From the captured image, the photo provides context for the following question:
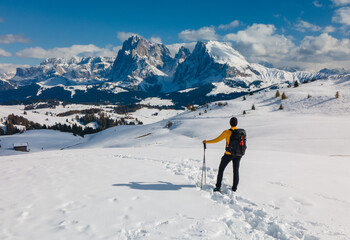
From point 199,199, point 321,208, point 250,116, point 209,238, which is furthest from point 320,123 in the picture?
point 209,238

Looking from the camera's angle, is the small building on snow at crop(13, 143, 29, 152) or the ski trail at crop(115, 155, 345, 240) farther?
the small building on snow at crop(13, 143, 29, 152)

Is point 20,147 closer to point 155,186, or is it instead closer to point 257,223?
point 155,186

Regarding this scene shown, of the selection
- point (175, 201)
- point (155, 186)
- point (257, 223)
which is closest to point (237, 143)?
point (257, 223)

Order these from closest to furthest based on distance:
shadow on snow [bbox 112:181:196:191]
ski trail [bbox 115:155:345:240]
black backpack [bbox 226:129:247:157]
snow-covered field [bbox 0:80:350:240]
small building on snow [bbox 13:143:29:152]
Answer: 1. ski trail [bbox 115:155:345:240]
2. snow-covered field [bbox 0:80:350:240]
3. black backpack [bbox 226:129:247:157]
4. shadow on snow [bbox 112:181:196:191]
5. small building on snow [bbox 13:143:29:152]

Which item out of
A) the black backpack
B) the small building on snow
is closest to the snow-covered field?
the black backpack

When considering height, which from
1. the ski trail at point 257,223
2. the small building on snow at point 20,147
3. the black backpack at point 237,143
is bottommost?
the small building on snow at point 20,147

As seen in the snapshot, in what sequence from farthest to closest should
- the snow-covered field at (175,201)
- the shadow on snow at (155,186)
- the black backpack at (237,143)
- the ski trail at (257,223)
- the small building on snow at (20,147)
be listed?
the small building on snow at (20,147) → the shadow on snow at (155,186) → the black backpack at (237,143) → the snow-covered field at (175,201) → the ski trail at (257,223)

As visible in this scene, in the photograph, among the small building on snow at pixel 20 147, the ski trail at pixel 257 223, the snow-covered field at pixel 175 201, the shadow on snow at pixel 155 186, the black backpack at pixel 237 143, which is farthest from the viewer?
the small building on snow at pixel 20 147

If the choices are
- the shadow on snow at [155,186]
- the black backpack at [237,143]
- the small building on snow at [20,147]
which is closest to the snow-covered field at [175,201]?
the shadow on snow at [155,186]

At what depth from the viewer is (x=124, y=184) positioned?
34.8 ft

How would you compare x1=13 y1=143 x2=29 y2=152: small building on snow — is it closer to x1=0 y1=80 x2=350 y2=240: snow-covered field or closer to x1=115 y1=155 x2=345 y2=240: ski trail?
x1=0 y1=80 x2=350 y2=240: snow-covered field

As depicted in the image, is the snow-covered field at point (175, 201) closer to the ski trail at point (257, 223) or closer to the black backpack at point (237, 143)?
the ski trail at point (257, 223)

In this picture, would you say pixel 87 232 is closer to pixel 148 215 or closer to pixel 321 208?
pixel 148 215

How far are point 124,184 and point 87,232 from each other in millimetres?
4269
